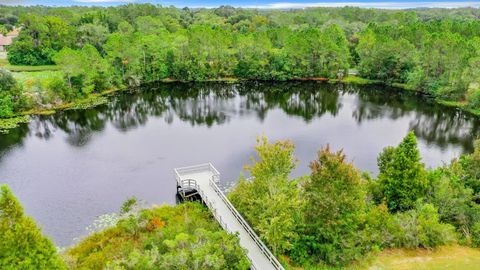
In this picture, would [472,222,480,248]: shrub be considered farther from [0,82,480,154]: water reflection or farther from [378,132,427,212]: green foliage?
[0,82,480,154]: water reflection

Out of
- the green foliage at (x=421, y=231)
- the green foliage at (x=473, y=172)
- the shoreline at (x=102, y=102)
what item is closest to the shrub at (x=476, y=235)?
the green foliage at (x=421, y=231)

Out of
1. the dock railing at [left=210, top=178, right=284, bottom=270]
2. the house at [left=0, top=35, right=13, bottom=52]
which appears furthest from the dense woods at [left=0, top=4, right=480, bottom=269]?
the house at [left=0, top=35, right=13, bottom=52]

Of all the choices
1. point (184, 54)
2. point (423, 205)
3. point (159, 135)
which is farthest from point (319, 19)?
point (423, 205)

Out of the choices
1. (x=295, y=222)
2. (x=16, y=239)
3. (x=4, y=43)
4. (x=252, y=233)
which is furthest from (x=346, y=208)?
(x=4, y=43)

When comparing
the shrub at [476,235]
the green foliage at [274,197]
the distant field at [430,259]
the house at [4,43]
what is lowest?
the distant field at [430,259]

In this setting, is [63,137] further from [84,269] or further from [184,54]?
[184,54]

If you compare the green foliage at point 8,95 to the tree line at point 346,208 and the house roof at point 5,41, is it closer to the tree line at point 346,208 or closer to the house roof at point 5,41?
the tree line at point 346,208
